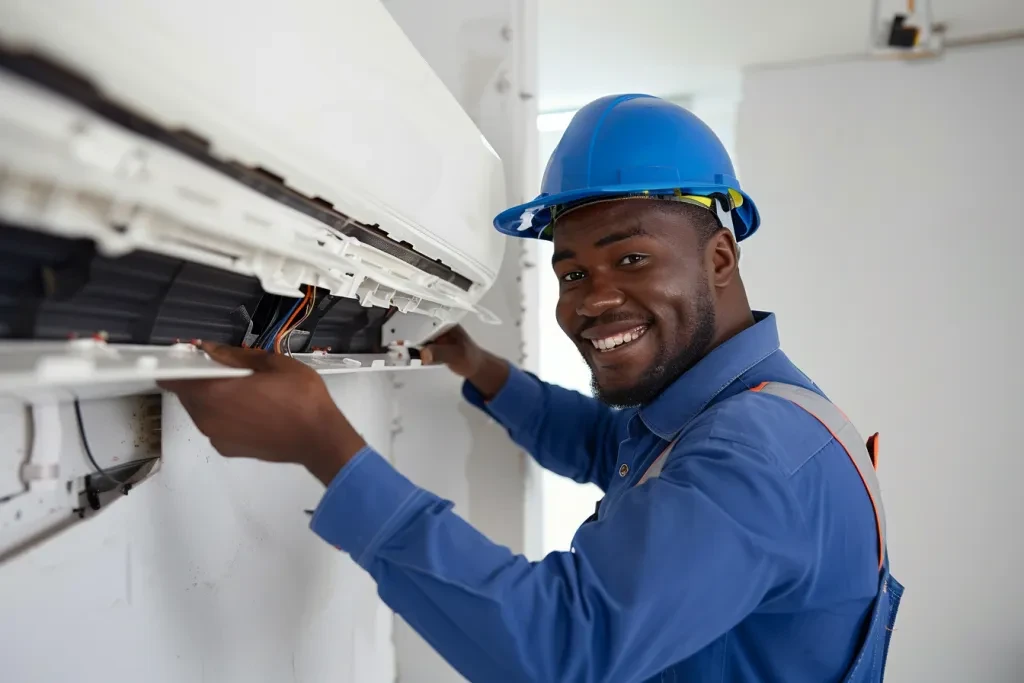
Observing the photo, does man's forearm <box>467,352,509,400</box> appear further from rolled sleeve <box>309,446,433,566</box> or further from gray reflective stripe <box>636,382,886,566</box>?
rolled sleeve <box>309,446,433,566</box>

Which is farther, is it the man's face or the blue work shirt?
the man's face

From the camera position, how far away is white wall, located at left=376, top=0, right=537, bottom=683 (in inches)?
51.1

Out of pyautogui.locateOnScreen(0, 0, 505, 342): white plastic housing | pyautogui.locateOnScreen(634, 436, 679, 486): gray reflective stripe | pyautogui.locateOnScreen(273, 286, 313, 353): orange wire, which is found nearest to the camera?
pyautogui.locateOnScreen(0, 0, 505, 342): white plastic housing

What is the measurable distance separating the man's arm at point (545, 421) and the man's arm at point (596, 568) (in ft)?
1.98

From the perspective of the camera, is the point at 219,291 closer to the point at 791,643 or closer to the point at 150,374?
the point at 150,374

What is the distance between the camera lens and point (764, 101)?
1803mm

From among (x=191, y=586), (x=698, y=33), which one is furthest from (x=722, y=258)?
(x=698, y=33)

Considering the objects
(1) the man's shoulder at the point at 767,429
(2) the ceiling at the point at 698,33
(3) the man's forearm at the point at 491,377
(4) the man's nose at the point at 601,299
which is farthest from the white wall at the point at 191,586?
(2) the ceiling at the point at 698,33

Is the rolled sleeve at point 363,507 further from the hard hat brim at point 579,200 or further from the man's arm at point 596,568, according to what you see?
the hard hat brim at point 579,200

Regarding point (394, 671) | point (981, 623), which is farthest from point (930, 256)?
point (394, 671)

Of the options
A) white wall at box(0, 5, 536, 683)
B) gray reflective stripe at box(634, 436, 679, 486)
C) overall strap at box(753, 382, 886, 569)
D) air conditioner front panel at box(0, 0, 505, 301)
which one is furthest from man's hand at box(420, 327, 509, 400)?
overall strap at box(753, 382, 886, 569)

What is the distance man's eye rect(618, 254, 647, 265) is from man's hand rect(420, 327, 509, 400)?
17.7 inches

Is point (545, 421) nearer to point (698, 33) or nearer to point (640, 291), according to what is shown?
point (640, 291)

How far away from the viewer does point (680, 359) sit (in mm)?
882
